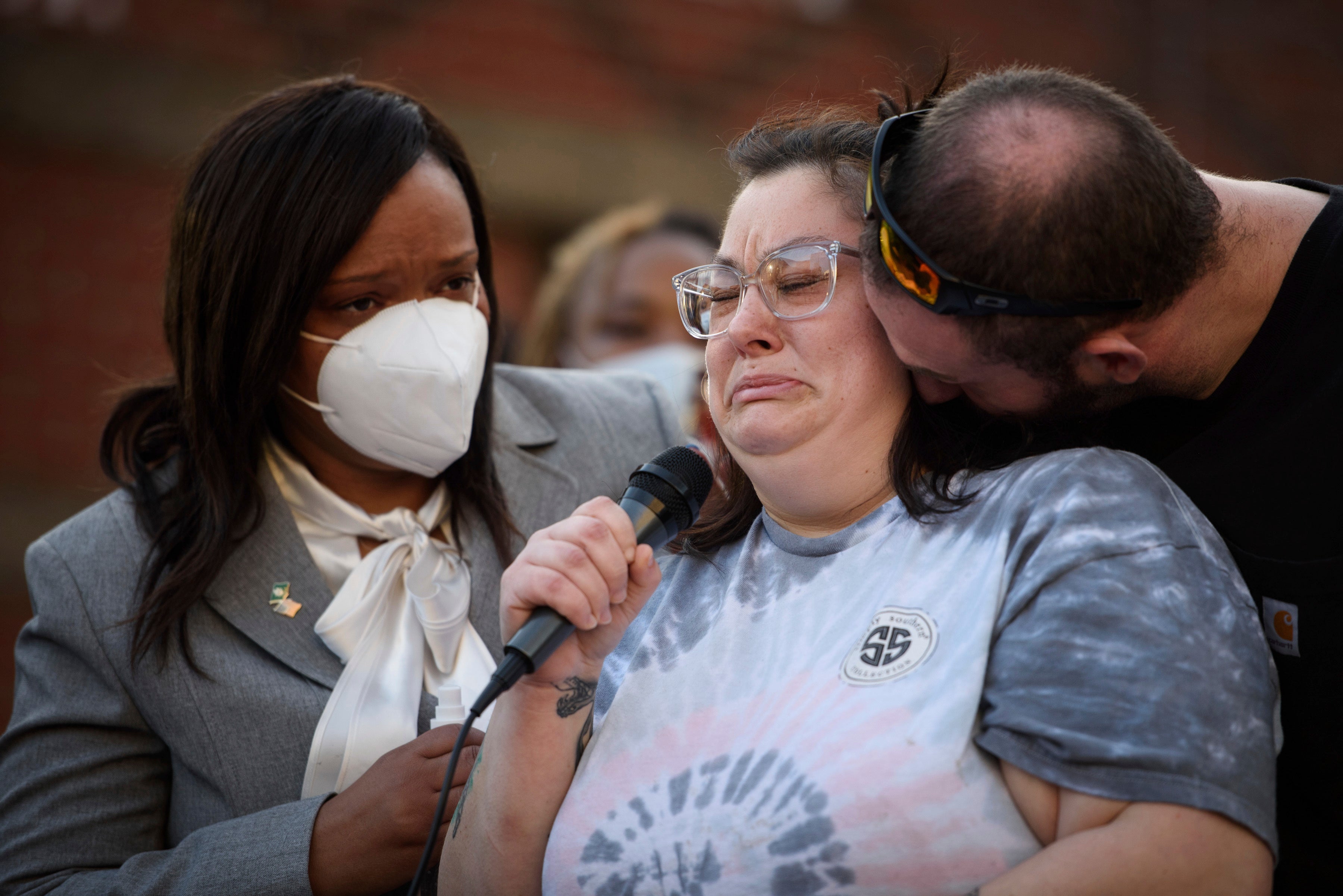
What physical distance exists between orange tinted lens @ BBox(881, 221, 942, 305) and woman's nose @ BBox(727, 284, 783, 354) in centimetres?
26

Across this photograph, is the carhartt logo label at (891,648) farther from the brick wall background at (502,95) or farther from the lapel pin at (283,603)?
the brick wall background at (502,95)

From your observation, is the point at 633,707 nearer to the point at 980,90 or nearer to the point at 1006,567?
the point at 1006,567

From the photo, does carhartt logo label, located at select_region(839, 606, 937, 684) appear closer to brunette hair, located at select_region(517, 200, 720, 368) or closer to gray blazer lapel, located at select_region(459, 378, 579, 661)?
gray blazer lapel, located at select_region(459, 378, 579, 661)

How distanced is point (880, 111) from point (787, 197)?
234mm

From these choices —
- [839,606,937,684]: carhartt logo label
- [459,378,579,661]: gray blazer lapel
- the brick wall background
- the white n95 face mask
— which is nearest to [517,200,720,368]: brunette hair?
the brick wall background

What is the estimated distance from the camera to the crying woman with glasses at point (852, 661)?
1304 mm

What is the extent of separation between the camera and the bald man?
1.40 meters

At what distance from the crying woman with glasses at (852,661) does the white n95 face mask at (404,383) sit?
696 mm

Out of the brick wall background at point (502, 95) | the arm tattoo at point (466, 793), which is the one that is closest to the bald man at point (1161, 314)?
the arm tattoo at point (466, 793)

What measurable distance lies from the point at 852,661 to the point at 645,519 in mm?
357

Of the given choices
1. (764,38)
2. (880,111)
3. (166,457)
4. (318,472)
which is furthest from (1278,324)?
(764,38)

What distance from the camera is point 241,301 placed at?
2377 mm

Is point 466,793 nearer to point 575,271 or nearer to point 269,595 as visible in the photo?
point 269,595

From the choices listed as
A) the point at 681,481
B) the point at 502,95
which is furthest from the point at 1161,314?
the point at 502,95
